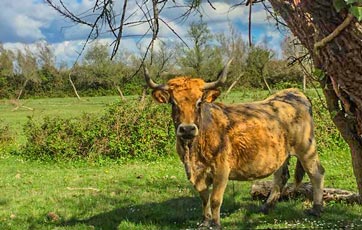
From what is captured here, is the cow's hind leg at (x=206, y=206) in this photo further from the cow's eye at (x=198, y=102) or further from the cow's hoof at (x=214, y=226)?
the cow's eye at (x=198, y=102)

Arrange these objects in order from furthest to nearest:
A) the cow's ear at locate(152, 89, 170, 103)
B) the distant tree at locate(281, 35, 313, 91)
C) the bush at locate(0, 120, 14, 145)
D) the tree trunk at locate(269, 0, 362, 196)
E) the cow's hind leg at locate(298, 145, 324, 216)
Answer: the bush at locate(0, 120, 14, 145) < the cow's hind leg at locate(298, 145, 324, 216) < the cow's ear at locate(152, 89, 170, 103) < the distant tree at locate(281, 35, 313, 91) < the tree trunk at locate(269, 0, 362, 196)

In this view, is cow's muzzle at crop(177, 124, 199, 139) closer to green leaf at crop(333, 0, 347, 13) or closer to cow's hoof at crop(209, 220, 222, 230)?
cow's hoof at crop(209, 220, 222, 230)

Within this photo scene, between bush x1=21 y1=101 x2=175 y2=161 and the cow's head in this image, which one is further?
bush x1=21 y1=101 x2=175 y2=161

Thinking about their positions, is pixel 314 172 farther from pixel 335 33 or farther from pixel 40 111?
pixel 40 111

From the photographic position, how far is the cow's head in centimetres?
807

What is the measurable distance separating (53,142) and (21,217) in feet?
33.9

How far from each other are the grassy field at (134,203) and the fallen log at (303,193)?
20 cm

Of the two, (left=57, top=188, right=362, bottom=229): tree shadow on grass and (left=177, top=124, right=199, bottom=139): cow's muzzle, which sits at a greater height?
(left=177, top=124, right=199, bottom=139): cow's muzzle

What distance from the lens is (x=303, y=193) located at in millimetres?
10969

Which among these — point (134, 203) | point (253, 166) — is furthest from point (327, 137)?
point (253, 166)

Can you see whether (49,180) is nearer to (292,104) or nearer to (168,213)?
(168,213)

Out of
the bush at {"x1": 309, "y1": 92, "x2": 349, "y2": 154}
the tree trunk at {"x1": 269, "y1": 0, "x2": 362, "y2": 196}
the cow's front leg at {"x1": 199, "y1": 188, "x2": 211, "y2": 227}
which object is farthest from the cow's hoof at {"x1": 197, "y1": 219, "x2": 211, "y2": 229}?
the bush at {"x1": 309, "y1": 92, "x2": 349, "y2": 154}

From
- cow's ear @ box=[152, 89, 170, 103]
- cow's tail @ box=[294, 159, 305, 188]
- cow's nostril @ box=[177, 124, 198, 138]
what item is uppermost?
cow's ear @ box=[152, 89, 170, 103]

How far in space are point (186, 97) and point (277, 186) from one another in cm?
337
